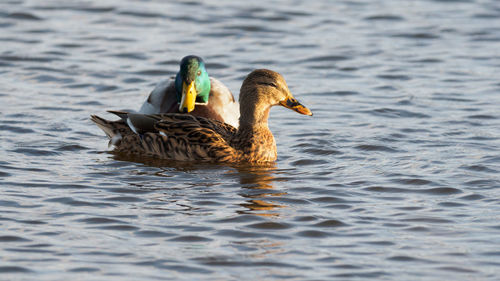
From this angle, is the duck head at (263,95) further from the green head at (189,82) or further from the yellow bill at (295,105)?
the green head at (189,82)

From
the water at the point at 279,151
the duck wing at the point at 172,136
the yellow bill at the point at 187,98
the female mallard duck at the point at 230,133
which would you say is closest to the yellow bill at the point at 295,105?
the female mallard duck at the point at 230,133

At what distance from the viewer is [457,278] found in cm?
644

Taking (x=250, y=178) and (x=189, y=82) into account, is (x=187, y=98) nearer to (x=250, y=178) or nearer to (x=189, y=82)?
(x=189, y=82)

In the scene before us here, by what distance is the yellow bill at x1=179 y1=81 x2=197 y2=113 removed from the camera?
10.5 metres

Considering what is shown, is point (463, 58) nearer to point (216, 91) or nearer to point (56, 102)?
point (216, 91)

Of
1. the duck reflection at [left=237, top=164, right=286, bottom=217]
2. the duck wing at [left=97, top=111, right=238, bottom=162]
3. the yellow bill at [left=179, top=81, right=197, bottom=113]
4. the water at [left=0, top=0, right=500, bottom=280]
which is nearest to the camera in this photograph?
the water at [left=0, top=0, right=500, bottom=280]

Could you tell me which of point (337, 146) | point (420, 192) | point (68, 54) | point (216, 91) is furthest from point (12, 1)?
point (420, 192)

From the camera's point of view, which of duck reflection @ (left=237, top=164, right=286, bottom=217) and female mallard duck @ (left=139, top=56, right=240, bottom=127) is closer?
duck reflection @ (left=237, top=164, right=286, bottom=217)

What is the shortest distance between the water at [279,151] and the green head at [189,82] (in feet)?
3.30

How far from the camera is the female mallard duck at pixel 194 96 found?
10609mm

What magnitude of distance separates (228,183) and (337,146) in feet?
5.92

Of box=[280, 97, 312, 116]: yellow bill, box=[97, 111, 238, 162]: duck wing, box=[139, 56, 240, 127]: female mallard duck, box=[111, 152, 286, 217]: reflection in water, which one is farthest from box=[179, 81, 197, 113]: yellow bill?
box=[280, 97, 312, 116]: yellow bill

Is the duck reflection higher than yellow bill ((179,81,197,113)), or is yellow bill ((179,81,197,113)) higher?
yellow bill ((179,81,197,113))

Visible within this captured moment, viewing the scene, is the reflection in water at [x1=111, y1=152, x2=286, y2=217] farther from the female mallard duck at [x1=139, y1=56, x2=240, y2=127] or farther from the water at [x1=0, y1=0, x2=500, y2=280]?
the female mallard duck at [x1=139, y1=56, x2=240, y2=127]
